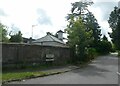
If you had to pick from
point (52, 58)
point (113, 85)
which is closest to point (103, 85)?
point (113, 85)

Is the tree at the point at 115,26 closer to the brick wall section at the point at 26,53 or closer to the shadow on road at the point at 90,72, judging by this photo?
the brick wall section at the point at 26,53

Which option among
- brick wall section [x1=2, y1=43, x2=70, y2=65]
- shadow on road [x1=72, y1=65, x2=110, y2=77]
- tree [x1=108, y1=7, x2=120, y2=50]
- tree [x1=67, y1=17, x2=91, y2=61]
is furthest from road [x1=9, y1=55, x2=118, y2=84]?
tree [x1=108, y1=7, x2=120, y2=50]

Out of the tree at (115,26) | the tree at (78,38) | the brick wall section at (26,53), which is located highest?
the tree at (115,26)

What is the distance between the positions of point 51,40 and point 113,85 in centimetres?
4831

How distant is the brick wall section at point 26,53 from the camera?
22.2 metres

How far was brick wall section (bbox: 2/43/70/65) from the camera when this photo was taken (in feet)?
72.7

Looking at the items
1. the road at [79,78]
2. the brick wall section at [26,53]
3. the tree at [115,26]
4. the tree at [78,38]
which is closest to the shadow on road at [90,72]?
the road at [79,78]

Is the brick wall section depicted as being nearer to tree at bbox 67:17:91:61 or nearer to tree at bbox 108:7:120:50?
tree at bbox 67:17:91:61

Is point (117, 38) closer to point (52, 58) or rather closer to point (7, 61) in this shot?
point (52, 58)

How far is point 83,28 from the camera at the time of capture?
36.3 m

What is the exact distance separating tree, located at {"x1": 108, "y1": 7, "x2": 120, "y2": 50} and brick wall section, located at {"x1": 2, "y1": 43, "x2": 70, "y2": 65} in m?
44.6

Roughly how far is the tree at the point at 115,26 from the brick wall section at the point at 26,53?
146ft

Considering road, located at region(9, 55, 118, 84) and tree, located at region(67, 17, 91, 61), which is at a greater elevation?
tree, located at region(67, 17, 91, 61)

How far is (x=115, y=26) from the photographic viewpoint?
7800 cm
